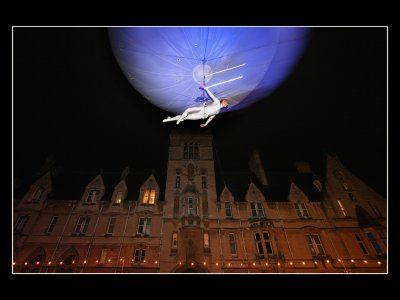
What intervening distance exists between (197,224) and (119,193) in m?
5.62

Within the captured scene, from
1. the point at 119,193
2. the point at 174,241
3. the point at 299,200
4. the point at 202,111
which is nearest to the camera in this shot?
the point at 202,111

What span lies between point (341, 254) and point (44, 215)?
1719 centimetres

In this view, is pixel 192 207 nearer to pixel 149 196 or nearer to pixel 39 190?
pixel 149 196

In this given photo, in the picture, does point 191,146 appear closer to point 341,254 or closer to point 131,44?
point 131,44

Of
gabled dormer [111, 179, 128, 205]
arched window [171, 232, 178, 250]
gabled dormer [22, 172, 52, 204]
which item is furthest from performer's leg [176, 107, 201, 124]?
gabled dormer [22, 172, 52, 204]

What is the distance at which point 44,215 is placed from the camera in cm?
1357

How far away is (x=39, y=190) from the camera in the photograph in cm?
1455

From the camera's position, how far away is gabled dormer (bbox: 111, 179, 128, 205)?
1451cm

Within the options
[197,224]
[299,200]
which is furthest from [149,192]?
[299,200]

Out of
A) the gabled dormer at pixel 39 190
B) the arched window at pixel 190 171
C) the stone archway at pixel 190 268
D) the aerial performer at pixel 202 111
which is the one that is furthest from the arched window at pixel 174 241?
the gabled dormer at pixel 39 190

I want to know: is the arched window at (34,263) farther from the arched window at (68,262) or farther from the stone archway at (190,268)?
the stone archway at (190,268)

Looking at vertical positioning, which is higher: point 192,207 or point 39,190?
point 39,190

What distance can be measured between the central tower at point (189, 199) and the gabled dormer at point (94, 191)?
4393 millimetres

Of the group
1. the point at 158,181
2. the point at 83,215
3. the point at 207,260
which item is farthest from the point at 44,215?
the point at 207,260
